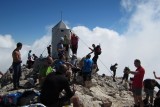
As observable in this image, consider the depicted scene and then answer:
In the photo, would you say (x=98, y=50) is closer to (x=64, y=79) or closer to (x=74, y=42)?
(x=74, y=42)

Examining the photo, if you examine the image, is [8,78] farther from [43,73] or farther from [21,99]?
[21,99]

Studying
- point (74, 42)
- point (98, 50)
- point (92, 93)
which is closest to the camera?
point (92, 93)

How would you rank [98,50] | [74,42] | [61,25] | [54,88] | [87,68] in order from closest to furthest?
[54,88], [87,68], [98,50], [74,42], [61,25]

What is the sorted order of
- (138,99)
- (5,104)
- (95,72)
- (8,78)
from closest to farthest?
(5,104) < (138,99) < (8,78) < (95,72)

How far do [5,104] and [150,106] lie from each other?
278 inches

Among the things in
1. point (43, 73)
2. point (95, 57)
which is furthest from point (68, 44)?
point (43, 73)

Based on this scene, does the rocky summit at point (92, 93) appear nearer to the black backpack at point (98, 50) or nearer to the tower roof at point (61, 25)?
the black backpack at point (98, 50)

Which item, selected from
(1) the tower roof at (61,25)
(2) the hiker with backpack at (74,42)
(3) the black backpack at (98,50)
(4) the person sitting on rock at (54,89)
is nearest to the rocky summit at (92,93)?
(3) the black backpack at (98,50)

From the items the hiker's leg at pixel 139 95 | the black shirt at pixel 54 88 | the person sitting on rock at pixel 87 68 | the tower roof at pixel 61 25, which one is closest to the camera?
the black shirt at pixel 54 88

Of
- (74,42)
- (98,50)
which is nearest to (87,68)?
(98,50)

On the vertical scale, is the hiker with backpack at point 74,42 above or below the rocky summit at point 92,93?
above

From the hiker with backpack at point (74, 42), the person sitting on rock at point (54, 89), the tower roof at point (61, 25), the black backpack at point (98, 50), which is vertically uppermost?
the tower roof at point (61, 25)

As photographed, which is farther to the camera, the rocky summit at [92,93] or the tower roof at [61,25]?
the tower roof at [61,25]

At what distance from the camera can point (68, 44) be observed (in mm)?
23797
